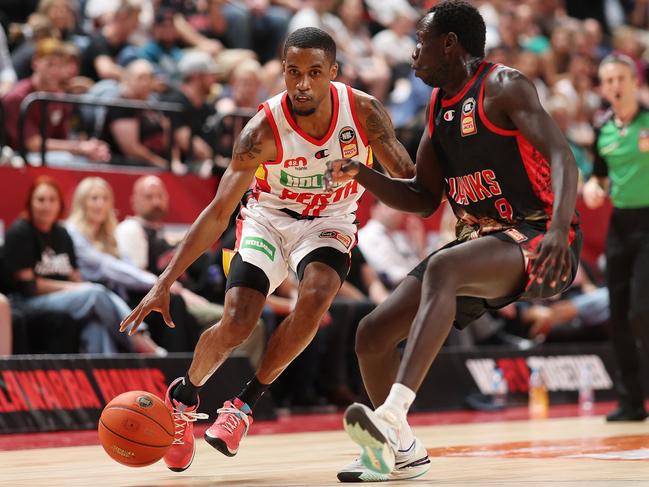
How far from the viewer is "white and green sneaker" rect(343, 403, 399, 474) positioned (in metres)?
4.20

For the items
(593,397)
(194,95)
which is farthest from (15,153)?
(593,397)

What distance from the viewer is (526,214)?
16.3 ft

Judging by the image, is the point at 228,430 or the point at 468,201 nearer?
the point at 468,201

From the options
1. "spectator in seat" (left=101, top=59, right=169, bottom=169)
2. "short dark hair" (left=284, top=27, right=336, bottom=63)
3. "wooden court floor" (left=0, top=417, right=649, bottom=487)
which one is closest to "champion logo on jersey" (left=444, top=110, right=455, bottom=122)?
"short dark hair" (left=284, top=27, right=336, bottom=63)

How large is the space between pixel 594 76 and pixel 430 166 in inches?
508

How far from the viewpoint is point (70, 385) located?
8.06 meters

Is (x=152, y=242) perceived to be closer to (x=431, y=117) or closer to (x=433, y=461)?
(x=433, y=461)

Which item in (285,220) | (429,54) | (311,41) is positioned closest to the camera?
(429,54)

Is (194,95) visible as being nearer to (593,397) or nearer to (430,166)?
(593,397)

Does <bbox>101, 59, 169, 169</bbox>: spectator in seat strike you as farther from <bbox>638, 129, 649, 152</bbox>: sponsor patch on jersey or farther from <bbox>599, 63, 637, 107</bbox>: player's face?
<bbox>638, 129, 649, 152</bbox>: sponsor patch on jersey

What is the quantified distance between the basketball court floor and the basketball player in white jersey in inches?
14.4

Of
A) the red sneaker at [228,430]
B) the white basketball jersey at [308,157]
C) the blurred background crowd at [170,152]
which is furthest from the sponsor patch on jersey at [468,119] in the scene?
the blurred background crowd at [170,152]

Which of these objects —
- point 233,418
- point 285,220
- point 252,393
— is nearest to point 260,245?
point 285,220

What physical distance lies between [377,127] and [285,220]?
2.16ft
